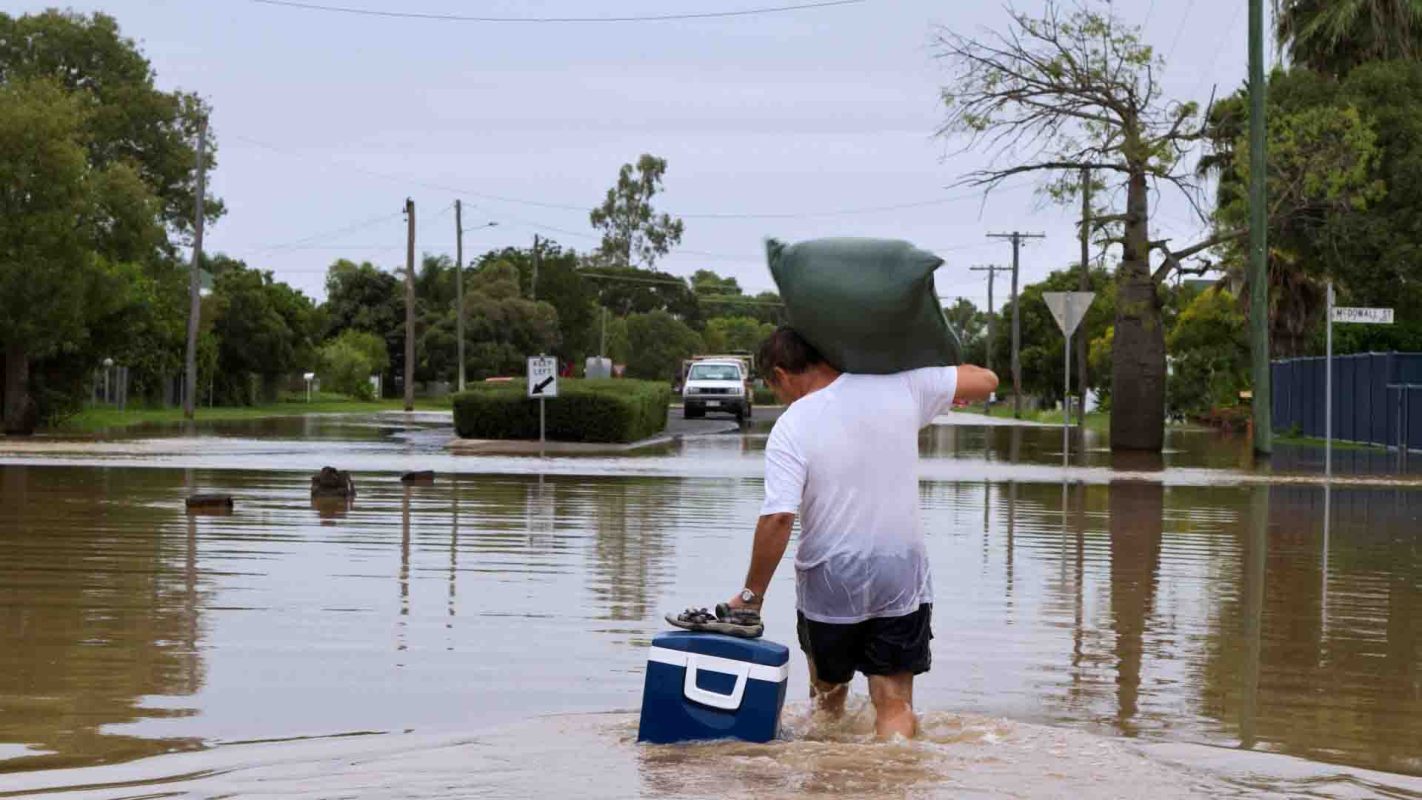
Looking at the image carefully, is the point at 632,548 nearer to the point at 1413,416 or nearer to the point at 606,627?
the point at 606,627

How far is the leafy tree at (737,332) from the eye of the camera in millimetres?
133125

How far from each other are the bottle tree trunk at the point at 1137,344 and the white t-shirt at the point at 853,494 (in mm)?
30667

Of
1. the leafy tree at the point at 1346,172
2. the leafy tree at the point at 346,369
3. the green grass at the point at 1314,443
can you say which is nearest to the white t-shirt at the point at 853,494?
the leafy tree at the point at 1346,172

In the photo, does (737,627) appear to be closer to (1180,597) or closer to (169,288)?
(1180,597)

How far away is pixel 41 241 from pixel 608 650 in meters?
33.9

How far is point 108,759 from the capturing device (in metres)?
6.92

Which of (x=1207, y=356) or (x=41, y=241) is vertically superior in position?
(x=41, y=241)

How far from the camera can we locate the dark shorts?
6980mm

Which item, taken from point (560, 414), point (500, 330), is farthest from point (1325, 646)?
point (500, 330)

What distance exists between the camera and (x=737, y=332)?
469 ft

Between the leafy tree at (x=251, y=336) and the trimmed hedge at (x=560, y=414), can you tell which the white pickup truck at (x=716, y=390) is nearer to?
the trimmed hedge at (x=560, y=414)

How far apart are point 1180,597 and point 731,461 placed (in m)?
19.0

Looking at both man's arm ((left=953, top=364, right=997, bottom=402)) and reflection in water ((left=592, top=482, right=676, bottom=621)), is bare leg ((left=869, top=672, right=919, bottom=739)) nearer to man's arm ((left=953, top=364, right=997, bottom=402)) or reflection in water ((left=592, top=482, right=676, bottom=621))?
man's arm ((left=953, top=364, right=997, bottom=402))

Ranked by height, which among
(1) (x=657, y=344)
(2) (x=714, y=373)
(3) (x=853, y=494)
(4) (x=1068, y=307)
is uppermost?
(1) (x=657, y=344)
